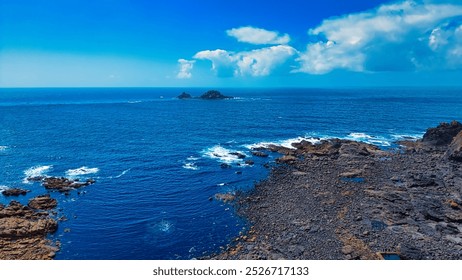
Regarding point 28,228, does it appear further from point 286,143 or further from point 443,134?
point 443,134

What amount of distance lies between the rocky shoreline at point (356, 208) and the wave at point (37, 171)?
106 feet

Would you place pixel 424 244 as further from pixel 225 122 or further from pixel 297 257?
pixel 225 122

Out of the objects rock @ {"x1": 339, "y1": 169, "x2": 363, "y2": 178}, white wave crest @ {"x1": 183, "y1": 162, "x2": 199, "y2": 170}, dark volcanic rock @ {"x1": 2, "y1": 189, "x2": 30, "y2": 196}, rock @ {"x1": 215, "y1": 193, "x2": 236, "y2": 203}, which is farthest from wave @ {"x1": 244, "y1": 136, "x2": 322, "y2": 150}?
dark volcanic rock @ {"x1": 2, "y1": 189, "x2": 30, "y2": 196}

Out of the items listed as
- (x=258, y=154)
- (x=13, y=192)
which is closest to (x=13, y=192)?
(x=13, y=192)

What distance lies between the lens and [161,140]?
3071 inches

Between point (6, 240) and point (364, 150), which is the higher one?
point (364, 150)

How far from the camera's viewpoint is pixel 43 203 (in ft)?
133

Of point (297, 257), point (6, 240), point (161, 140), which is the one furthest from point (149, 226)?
point (161, 140)

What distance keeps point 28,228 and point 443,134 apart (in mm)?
74257

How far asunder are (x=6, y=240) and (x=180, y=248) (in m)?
17.0

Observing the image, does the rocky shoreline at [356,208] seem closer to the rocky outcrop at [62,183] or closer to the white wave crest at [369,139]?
the white wave crest at [369,139]

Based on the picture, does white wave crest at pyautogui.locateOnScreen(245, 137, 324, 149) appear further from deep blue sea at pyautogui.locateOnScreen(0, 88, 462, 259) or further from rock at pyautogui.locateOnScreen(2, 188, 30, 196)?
rock at pyautogui.locateOnScreen(2, 188, 30, 196)

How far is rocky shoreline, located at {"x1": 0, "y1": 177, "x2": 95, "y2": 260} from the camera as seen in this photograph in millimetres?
30531

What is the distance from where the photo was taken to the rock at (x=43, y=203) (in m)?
39.7
